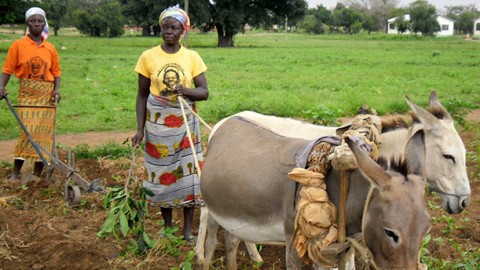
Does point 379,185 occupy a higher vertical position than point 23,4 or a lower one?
lower

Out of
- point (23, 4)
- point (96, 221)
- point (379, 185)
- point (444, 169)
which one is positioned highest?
point (23, 4)

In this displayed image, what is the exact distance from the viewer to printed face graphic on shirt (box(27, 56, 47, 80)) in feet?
25.0

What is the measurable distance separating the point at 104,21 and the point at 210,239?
56207 millimetres

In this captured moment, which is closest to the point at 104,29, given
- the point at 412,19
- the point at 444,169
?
the point at 412,19

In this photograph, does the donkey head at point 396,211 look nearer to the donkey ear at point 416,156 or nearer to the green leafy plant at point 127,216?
the donkey ear at point 416,156

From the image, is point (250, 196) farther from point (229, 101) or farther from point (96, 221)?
point (229, 101)

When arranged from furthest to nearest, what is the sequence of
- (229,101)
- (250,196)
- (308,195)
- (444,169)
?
(229,101), (444,169), (250,196), (308,195)

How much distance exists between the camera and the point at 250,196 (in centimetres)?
399

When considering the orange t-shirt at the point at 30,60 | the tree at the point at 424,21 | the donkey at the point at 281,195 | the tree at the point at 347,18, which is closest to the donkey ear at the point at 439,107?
the donkey at the point at 281,195

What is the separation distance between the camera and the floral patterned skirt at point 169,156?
5.51 m

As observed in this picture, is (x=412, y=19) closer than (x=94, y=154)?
No

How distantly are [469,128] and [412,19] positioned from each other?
76994mm

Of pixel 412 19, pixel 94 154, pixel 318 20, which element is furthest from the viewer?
pixel 318 20

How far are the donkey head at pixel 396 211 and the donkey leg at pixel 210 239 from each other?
6.44 ft
